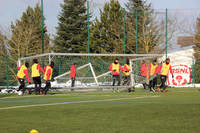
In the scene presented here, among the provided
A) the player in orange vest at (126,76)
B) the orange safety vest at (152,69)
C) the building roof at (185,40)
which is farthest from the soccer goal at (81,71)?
the building roof at (185,40)

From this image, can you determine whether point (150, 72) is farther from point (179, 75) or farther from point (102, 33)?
point (102, 33)

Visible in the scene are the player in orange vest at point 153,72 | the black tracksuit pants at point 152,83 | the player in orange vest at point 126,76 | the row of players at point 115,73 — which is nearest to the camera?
the row of players at point 115,73

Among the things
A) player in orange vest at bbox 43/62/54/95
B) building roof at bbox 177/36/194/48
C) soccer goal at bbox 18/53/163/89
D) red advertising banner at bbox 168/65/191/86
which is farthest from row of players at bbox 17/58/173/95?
building roof at bbox 177/36/194/48

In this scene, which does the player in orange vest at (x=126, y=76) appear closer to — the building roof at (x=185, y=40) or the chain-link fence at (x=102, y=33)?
the chain-link fence at (x=102, y=33)

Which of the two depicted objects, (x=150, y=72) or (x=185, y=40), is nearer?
(x=150, y=72)

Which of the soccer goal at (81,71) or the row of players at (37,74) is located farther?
the soccer goal at (81,71)

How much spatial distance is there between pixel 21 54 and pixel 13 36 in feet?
7.50

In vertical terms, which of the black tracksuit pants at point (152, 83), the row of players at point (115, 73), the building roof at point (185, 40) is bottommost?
the black tracksuit pants at point (152, 83)

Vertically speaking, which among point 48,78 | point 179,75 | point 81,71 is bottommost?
point 48,78

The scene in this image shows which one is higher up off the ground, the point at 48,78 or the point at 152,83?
the point at 48,78

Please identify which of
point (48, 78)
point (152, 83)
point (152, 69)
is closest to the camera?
point (48, 78)

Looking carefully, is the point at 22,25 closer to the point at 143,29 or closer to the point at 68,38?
the point at 68,38

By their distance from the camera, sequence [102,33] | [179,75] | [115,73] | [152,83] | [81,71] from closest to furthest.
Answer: [152,83] < [115,73] < [81,71] < [179,75] < [102,33]

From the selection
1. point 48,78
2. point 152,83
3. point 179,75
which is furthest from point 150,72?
point 179,75
